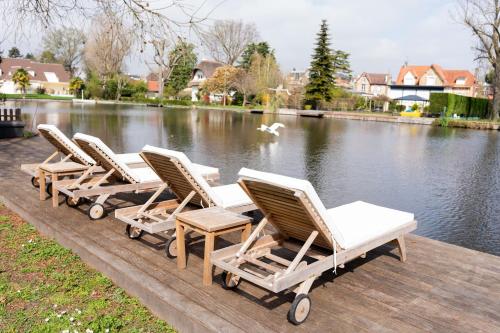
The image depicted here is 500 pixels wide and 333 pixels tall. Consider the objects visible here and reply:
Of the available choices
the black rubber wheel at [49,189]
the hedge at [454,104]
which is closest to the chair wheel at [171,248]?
the black rubber wheel at [49,189]

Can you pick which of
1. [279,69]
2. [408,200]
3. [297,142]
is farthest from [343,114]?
[408,200]

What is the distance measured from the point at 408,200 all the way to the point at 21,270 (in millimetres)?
7510

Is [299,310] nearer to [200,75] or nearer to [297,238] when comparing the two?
[297,238]

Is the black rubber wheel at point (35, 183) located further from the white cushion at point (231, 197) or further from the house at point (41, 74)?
the house at point (41, 74)

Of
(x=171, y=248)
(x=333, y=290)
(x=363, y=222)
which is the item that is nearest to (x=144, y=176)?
(x=171, y=248)

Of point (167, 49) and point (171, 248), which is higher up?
point (167, 49)

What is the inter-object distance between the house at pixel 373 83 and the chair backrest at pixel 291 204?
69.0m

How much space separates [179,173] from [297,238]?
1.26 metres

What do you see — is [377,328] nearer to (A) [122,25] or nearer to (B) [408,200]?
(A) [122,25]

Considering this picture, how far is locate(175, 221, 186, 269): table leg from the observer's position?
11.1ft

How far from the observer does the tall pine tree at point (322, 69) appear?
44.2 m

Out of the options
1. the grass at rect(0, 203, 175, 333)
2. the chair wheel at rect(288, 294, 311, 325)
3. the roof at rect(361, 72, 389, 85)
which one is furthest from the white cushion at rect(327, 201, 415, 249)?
the roof at rect(361, 72, 389, 85)

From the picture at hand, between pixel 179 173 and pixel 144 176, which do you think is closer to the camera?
pixel 179 173

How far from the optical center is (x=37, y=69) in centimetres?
6538
